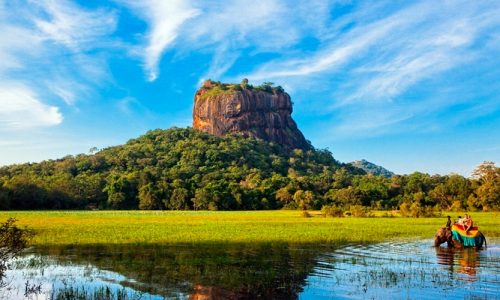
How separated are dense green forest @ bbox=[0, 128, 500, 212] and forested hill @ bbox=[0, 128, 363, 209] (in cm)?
21

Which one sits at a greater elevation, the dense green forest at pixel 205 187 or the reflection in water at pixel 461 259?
the dense green forest at pixel 205 187

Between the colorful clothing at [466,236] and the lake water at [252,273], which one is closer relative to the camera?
the lake water at [252,273]

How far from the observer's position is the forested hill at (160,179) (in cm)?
9288

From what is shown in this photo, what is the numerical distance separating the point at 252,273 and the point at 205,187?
82160mm

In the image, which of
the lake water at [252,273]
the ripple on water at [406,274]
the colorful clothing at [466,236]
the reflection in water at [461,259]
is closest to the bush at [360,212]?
the colorful clothing at [466,236]

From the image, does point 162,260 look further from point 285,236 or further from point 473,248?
point 473,248

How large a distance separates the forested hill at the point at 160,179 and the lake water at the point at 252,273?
2795 inches

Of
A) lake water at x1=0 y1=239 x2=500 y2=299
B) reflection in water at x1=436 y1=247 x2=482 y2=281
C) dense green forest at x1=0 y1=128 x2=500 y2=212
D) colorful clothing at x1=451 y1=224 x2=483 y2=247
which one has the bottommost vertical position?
lake water at x1=0 y1=239 x2=500 y2=299

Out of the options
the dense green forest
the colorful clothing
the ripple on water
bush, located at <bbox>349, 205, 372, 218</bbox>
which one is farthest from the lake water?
the dense green forest

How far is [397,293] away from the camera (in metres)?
13.1

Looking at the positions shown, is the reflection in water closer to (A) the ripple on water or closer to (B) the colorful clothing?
(A) the ripple on water

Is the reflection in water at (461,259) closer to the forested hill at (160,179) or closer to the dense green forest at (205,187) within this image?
the dense green forest at (205,187)

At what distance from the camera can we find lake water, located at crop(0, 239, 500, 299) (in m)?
13.0

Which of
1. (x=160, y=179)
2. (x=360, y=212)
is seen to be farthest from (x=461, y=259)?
(x=160, y=179)
